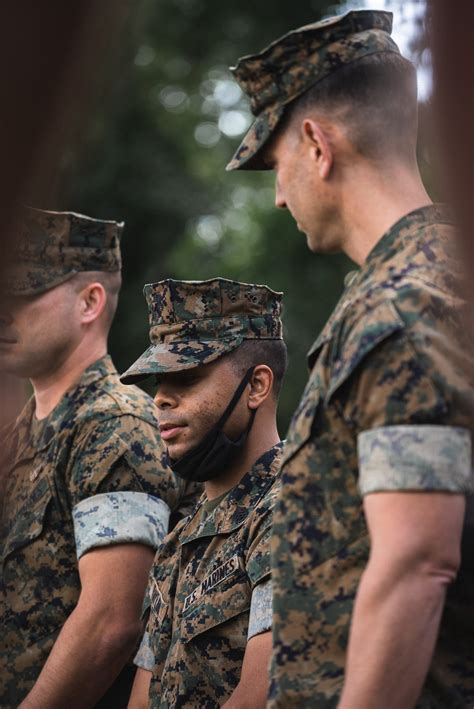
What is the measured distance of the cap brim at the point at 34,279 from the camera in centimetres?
416

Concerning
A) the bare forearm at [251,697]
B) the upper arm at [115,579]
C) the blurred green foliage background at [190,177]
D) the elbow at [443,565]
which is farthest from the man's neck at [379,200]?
the blurred green foliage background at [190,177]

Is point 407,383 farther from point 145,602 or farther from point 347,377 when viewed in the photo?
point 145,602

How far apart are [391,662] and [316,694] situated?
0.32 metres

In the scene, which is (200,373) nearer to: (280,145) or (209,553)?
(209,553)

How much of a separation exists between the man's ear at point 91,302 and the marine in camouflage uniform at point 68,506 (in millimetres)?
326

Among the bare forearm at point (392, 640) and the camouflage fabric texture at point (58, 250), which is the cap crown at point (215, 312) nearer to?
the camouflage fabric texture at point (58, 250)

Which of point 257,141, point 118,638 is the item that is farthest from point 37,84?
point 118,638

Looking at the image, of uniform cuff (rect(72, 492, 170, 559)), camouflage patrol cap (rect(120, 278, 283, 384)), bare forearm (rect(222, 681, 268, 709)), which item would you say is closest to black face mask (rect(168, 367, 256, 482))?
camouflage patrol cap (rect(120, 278, 283, 384))

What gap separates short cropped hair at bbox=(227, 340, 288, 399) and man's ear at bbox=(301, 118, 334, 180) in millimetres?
1382

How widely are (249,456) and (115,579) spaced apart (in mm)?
660

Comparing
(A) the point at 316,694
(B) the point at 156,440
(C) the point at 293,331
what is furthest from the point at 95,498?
(C) the point at 293,331

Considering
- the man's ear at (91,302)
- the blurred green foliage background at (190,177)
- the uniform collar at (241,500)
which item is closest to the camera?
the uniform collar at (241,500)

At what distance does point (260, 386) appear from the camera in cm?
354

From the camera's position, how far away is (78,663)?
3.59 m
